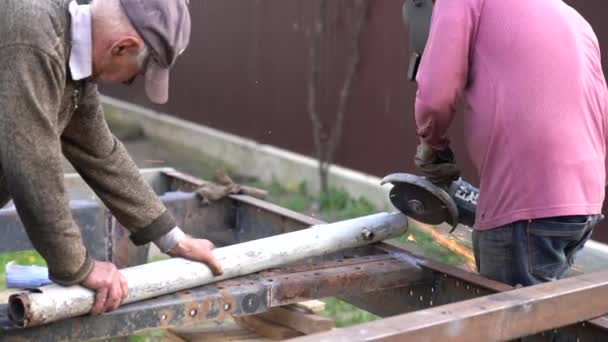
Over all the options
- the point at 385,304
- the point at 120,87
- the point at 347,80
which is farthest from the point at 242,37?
the point at 385,304

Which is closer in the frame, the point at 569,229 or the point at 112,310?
the point at 112,310

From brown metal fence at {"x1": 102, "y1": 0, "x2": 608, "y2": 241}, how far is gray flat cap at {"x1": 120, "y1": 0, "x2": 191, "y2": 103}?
4.23m

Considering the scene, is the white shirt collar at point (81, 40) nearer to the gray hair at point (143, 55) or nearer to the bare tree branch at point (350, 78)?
the gray hair at point (143, 55)

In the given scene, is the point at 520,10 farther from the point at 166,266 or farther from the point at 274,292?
the point at 166,266

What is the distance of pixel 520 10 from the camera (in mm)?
3396

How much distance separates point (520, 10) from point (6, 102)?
1842mm

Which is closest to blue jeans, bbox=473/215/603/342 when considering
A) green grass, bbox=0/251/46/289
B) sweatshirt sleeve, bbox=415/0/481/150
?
sweatshirt sleeve, bbox=415/0/481/150

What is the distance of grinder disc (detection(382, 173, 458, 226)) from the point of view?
12.1 ft

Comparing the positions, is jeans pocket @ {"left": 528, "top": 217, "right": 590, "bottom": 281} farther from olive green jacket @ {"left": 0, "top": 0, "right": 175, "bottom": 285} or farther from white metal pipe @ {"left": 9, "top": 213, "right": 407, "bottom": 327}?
olive green jacket @ {"left": 0, "top": 0, "right": 175, "bottom": 285}

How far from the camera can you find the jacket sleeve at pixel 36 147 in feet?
8.23

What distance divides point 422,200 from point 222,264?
931mm

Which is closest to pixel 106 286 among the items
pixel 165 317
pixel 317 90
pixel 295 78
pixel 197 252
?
pixel 165 317

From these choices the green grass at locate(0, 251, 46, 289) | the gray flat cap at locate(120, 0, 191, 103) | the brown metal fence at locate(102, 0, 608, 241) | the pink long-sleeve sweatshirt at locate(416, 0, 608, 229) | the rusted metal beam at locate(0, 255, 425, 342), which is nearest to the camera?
the gray flat cap at locate(120, 0, 191, 103)

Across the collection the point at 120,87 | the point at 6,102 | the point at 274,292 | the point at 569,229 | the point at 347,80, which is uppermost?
the point at 6,102
